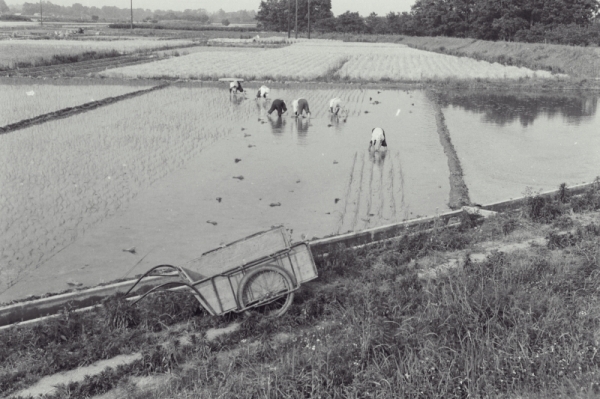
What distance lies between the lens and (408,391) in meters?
3.73

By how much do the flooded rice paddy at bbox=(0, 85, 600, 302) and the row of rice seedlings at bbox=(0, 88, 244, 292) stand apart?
0.03 metres

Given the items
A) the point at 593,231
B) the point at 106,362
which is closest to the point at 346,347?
the point at 106,362

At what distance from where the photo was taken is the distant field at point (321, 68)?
2544 centimetres

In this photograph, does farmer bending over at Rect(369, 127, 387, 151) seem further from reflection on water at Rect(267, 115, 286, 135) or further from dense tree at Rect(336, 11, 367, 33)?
dense tree at Rect(336, 11, 367, 33)

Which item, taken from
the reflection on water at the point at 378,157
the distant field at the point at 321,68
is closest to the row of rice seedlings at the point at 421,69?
the distant field at the point at 321,68

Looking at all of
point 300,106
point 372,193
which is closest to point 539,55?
point 300,106

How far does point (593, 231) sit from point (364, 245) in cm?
261

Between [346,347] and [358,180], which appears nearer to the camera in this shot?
[346,347]

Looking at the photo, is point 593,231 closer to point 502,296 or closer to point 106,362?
point 502,296

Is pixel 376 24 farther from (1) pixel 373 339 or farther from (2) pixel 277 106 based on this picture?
(1) pixel 373 339

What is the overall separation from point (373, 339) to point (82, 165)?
25.9 feet

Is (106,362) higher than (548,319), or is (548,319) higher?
(548,319)

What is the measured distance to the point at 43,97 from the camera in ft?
60.4

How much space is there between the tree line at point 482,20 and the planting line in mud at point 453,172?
27549 millimetres
